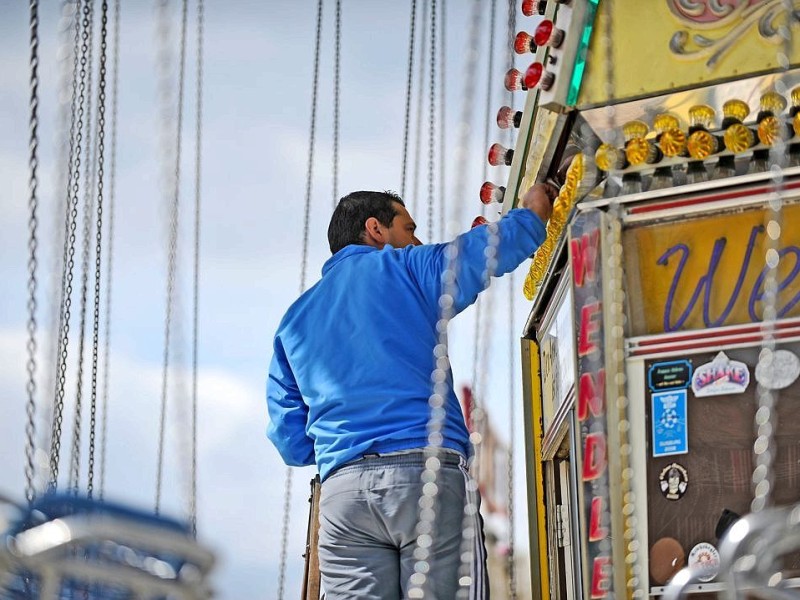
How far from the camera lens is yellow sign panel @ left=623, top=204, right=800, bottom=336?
15.9ft

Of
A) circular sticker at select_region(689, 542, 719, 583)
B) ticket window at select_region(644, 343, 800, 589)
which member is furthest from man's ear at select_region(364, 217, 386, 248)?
circular sticker at select_region(689, 542, 719, 583)

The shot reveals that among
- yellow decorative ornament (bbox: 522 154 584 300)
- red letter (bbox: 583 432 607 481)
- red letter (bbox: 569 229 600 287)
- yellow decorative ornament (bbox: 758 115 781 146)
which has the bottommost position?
red letter (bbox: 583 432 607 481)

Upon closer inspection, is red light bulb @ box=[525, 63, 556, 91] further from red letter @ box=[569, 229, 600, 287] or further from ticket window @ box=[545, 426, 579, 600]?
ticket window @ box=[545, 426, 579, 600]

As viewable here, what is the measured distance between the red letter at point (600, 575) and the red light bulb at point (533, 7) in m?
2.24

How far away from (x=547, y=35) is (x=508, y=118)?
0.82 metres

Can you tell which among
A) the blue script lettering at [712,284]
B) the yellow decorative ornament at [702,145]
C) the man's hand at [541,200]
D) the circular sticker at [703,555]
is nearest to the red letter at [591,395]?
the blue script lettering at [712,284]

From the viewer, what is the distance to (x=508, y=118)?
6207 mm

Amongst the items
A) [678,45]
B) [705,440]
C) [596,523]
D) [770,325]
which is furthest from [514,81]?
[596,523]

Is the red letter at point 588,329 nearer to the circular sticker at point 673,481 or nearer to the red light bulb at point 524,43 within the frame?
the circular sticker at point 673,481

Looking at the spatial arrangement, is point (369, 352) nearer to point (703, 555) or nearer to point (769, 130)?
point (703, 555)

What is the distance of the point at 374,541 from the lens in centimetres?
470

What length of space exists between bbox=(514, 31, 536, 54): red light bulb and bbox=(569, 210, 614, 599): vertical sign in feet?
3.05

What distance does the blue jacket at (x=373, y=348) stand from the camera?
473cm

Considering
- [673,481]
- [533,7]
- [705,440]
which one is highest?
[533,7]
